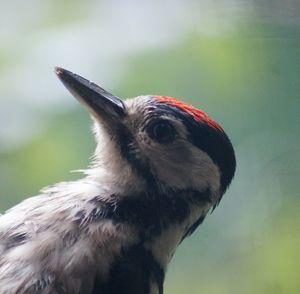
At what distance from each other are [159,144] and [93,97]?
140mm

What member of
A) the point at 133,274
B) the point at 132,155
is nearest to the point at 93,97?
the point at 132,155

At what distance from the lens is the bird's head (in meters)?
1.29

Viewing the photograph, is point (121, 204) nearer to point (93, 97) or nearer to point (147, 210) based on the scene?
point (147, 210)

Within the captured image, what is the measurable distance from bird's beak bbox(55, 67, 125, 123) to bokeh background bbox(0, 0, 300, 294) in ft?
0.79

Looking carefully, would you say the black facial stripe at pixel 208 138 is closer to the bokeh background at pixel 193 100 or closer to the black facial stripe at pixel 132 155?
the black facial stripe at pixel 132 155

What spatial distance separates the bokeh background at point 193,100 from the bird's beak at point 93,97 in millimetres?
240

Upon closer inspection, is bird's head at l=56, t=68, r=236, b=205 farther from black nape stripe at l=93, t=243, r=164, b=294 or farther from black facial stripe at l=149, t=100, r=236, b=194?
black nape stripe at l=93, t=243, r=164, b=294

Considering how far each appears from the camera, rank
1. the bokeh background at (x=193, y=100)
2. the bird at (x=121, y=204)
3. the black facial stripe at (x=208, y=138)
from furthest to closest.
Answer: the bokeh background at (x=193, y=100)
the black facial stripe at (x=208, y=138)
the bird at (x=121, y=204)

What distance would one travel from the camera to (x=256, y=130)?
1.60 meters

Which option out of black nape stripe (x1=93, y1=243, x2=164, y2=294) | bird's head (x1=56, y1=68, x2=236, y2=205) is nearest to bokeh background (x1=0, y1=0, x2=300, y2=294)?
bird's head (x1=56, y1=68, x2=236, y2=205)

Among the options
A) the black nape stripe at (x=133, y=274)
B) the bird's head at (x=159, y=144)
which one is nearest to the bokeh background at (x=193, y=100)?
the bird's head at (x=159, y=144)

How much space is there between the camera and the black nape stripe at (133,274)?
1.16 meters

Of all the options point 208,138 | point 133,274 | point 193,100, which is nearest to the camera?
point 133,274

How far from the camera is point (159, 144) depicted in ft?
4.34
